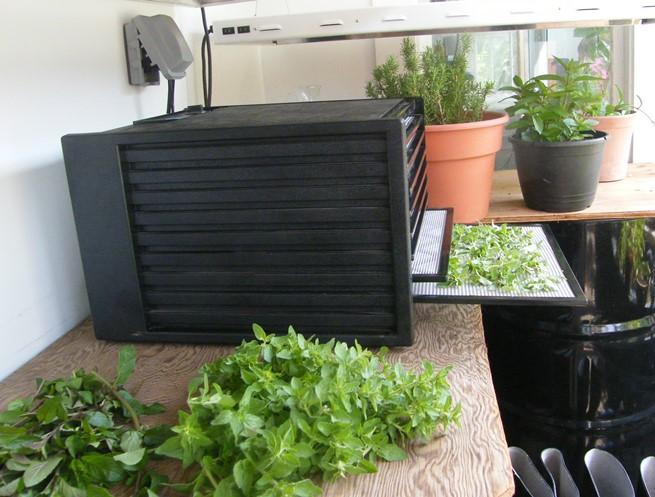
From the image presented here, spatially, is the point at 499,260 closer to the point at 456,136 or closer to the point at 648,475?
the point at 456,136

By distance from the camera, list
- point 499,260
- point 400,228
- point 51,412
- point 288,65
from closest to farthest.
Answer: point 51,412 < point 400,228 < point 499,260 < point 288,65

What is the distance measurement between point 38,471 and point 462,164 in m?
0.92

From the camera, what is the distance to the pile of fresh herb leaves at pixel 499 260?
0.90 metres

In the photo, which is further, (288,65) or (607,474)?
(288,65)

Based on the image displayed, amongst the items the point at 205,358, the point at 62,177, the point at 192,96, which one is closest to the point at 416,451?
the point at 205,358

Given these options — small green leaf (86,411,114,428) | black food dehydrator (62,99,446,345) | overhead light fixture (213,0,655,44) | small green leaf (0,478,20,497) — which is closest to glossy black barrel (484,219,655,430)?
overhead light fixture (213,0,655,44)

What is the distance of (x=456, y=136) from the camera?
126cm

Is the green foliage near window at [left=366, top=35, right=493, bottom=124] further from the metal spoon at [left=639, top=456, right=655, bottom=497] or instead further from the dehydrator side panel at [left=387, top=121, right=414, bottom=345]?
the metal spoon at [left=639, top=456, right=655, bottom=497]

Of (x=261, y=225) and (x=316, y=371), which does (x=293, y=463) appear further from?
(x=261, y=225)

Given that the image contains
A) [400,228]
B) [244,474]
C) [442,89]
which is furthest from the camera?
[442,89]

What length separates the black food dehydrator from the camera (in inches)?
32.1

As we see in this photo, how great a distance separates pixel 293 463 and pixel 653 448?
1081 mm

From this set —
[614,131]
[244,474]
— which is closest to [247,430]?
[244,474]

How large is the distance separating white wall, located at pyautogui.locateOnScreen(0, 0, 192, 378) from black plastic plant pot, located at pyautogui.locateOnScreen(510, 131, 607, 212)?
0.76 m
